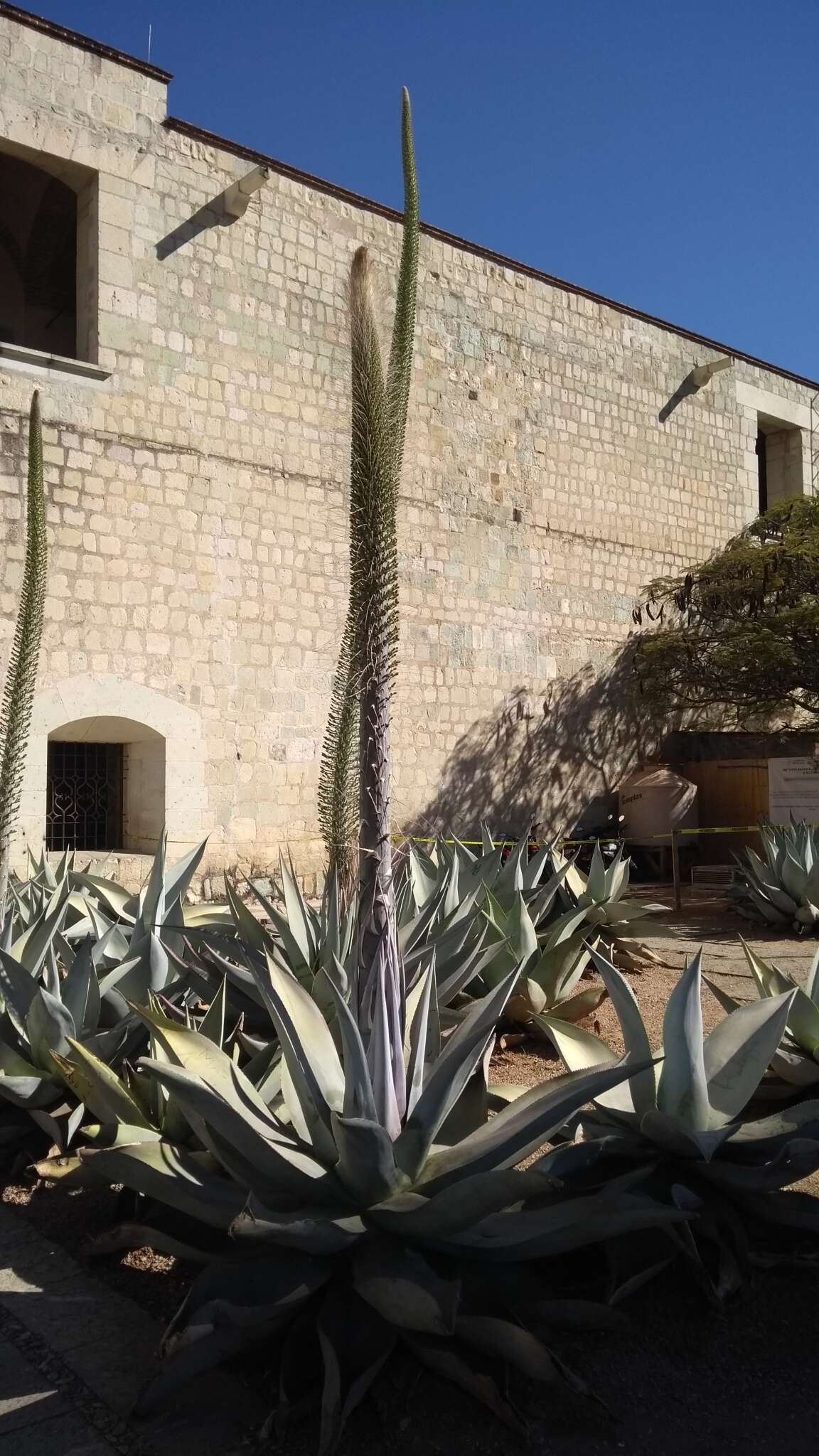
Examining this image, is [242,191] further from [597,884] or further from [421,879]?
[597,884]

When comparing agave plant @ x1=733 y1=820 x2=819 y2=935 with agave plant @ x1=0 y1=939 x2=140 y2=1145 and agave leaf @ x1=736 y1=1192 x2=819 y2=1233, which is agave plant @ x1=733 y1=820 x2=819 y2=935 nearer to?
agave leaf @ x1=736 y1=1192 x2=819 y2=1233

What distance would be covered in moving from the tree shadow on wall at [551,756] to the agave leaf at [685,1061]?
806 cm

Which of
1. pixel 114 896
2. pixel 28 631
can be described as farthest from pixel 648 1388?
pixel 28 631

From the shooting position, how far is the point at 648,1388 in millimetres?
1931

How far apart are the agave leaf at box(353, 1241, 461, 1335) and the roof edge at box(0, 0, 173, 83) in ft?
30.2

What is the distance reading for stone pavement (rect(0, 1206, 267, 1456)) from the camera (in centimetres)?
179

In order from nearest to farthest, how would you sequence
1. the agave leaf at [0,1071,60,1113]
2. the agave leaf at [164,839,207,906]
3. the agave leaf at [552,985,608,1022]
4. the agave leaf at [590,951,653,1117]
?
the agave leaf at [590,951,653,1117]
the agave leaf at [0,1071,60,1113]
the agave leaf at [552,985,608,1022]
the agave leaf at [164,839,207,906]

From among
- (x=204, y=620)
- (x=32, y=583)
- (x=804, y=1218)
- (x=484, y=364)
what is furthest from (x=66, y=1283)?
(x=484, y=364)

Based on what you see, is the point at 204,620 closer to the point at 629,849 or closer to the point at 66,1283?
the point at 629,849

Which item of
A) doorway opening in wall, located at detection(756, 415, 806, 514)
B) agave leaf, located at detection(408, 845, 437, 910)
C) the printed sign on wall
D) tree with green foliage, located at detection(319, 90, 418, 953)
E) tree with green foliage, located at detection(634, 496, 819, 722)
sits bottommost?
agave leaf, located at detection(408, 845, 437, 910)

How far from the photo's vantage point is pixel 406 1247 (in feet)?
6.54

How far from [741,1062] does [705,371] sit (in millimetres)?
12540

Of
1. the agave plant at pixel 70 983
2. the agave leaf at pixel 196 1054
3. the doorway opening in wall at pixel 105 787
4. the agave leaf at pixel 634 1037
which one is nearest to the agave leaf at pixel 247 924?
the agave plant at pixel 70 983

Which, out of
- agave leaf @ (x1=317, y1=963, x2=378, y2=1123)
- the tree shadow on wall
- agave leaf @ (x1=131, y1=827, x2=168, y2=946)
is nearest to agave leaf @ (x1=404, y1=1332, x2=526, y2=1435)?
agave leaf @ (x1=317, y1=963, x2=378, y2=1123)
